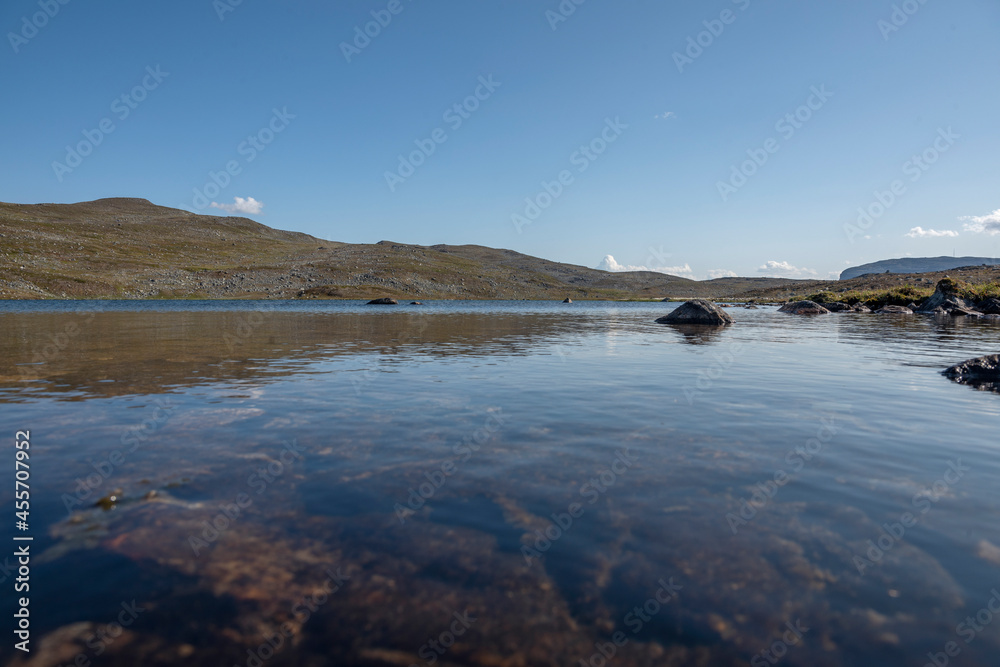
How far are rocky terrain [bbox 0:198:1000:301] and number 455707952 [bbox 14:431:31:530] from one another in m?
89.1

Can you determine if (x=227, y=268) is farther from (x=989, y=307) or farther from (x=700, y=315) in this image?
(x=989, y=307)

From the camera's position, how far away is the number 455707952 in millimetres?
5199

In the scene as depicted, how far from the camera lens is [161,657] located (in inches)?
127

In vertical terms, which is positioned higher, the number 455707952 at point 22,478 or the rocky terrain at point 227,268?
the rocky terrain at point 227,268

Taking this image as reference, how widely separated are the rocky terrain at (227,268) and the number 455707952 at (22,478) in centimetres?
8914

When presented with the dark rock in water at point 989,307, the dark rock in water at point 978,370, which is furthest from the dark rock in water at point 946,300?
the dark rock in water at point 978,370

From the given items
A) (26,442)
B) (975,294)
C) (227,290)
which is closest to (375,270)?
(227,290)

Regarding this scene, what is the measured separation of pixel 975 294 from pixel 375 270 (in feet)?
348

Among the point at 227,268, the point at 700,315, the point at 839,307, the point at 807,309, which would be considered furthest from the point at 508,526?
the point at 227,268

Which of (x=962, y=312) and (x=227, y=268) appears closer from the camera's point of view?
(x=962, y=312)

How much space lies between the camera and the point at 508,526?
5059 millimetres

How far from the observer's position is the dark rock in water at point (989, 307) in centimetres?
4512

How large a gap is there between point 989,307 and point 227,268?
398 ft

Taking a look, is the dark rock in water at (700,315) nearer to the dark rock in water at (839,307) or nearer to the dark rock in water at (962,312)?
the dark rock in water at (962,312)
